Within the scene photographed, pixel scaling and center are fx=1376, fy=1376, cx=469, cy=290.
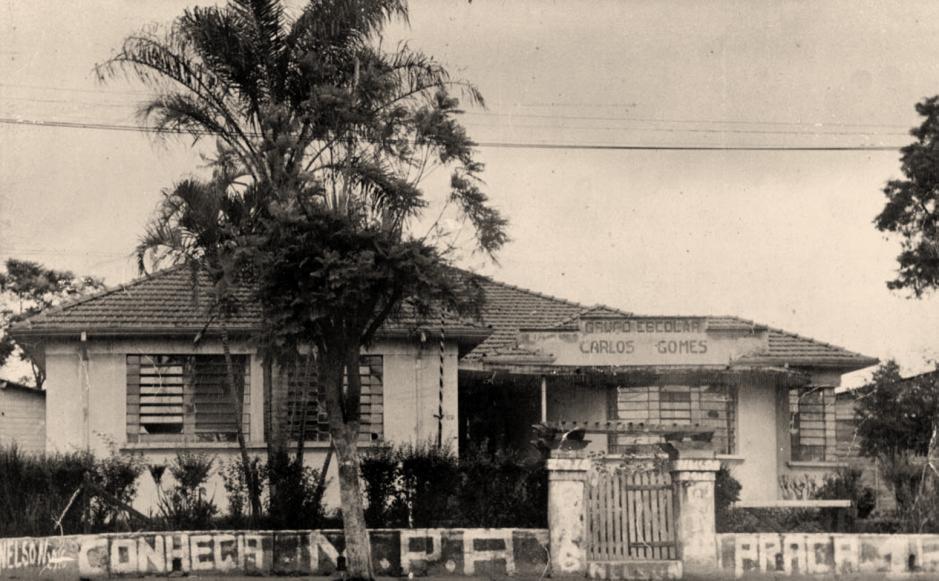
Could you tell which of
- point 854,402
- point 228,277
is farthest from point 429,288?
point 854,402

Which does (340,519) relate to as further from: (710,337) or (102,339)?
(710,337)

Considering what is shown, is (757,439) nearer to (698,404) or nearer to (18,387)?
(698,404)

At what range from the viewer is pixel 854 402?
3297 centimetres

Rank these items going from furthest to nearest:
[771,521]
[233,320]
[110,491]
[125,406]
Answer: [125,406] < [233,320] < [771,521] < [110,491]

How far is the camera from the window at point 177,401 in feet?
75.1

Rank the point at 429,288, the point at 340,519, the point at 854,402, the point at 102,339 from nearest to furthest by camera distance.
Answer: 1. the point at 429,288
2. the point at 340,519
3. the point at 102,339
4. the point at 854,402

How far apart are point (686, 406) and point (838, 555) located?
8156 mm

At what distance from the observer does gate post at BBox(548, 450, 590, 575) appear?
17.2m

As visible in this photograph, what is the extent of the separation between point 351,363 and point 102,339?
7.83 m

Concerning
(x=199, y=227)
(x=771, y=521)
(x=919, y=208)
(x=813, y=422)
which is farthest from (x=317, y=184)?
(x=919, y=208)

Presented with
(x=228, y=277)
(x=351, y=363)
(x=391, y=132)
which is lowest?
(x=351, y=363)

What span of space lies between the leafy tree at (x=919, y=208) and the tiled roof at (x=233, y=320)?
900cm

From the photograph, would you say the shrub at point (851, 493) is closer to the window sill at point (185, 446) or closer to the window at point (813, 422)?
the window at point (813, 422)

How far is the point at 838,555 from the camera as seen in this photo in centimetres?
1773
